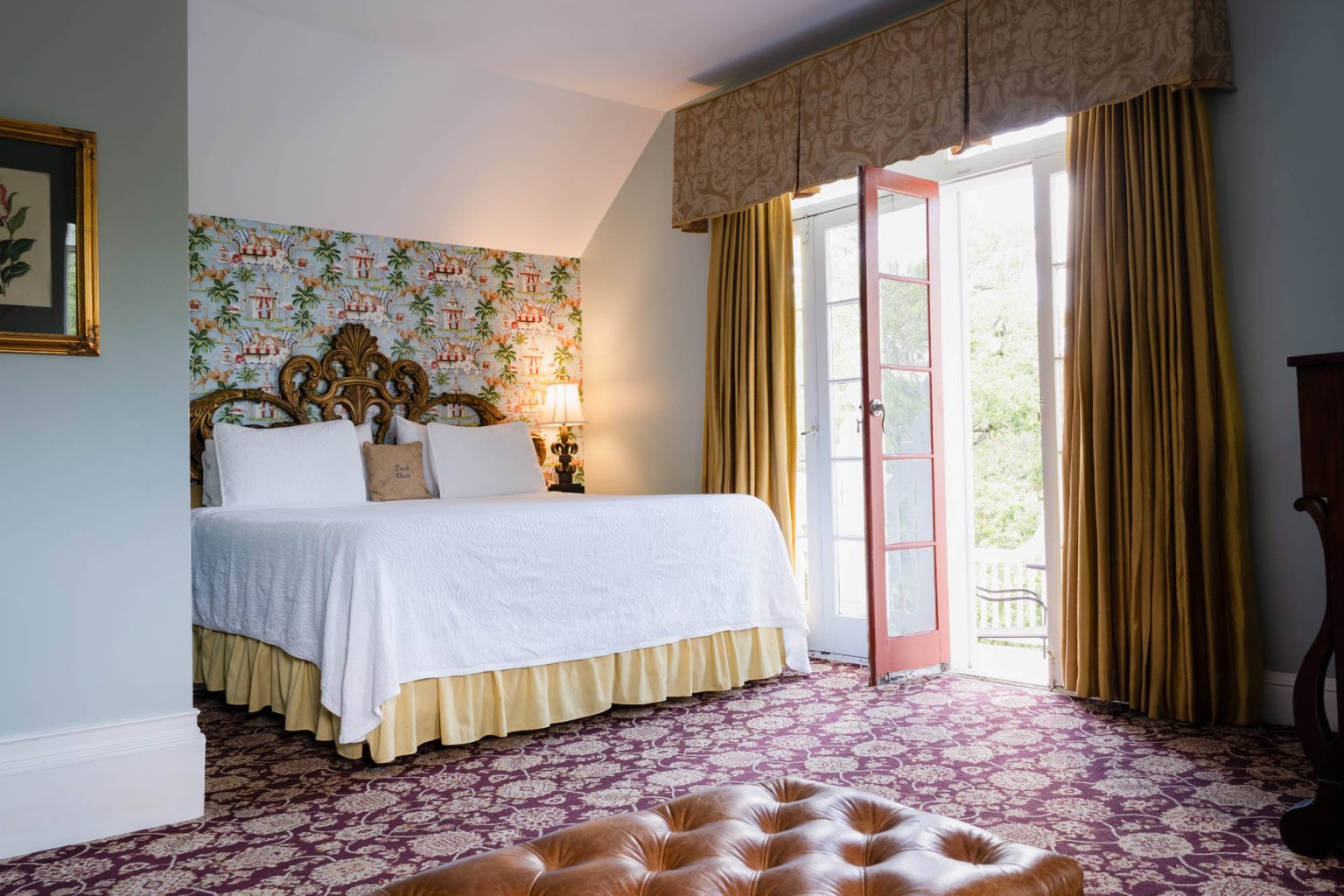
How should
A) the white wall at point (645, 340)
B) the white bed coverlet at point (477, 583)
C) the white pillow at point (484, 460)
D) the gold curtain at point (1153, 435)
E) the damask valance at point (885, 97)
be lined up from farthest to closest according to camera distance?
1. the white wall at point (645, 340)
2. the white pillow at point (484, 460)
3. the damask valance at point (885, 97)
4. the gold curtain at point (1153, 435)
5. the white bed coverlet at point (477, 583)

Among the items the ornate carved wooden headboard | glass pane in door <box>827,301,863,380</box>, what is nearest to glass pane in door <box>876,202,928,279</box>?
glass pane in door <box>827,301,863,380</box>

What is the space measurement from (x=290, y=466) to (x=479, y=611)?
5.63 feet

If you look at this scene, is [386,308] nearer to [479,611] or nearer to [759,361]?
[759,361]

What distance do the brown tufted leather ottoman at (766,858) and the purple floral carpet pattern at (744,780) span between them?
2.15 ft

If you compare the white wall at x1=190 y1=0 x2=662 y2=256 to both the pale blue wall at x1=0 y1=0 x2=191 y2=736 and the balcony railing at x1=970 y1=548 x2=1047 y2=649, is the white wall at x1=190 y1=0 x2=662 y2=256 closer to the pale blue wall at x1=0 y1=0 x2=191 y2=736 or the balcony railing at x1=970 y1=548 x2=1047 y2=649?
the pale blue wall at x1=0 y1=0 x2=191 y2=736

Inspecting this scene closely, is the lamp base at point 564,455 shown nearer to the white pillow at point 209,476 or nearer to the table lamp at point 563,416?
the table lamp at point 563,416

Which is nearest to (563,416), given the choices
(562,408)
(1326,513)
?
(562,408)

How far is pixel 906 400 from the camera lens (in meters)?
4.18

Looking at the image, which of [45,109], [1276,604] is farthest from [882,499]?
[45,109]

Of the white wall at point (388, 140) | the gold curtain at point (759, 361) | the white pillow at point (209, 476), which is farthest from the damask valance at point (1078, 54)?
the white pillow at point (209, 476)

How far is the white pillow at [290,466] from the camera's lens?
4.29 meters

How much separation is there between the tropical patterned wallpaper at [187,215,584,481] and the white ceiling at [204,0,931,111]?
1.13m

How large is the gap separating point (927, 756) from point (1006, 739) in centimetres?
33

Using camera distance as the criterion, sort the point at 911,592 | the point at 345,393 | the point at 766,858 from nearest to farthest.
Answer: the point at 766,858, the point at 911,592, the point at 345,393
